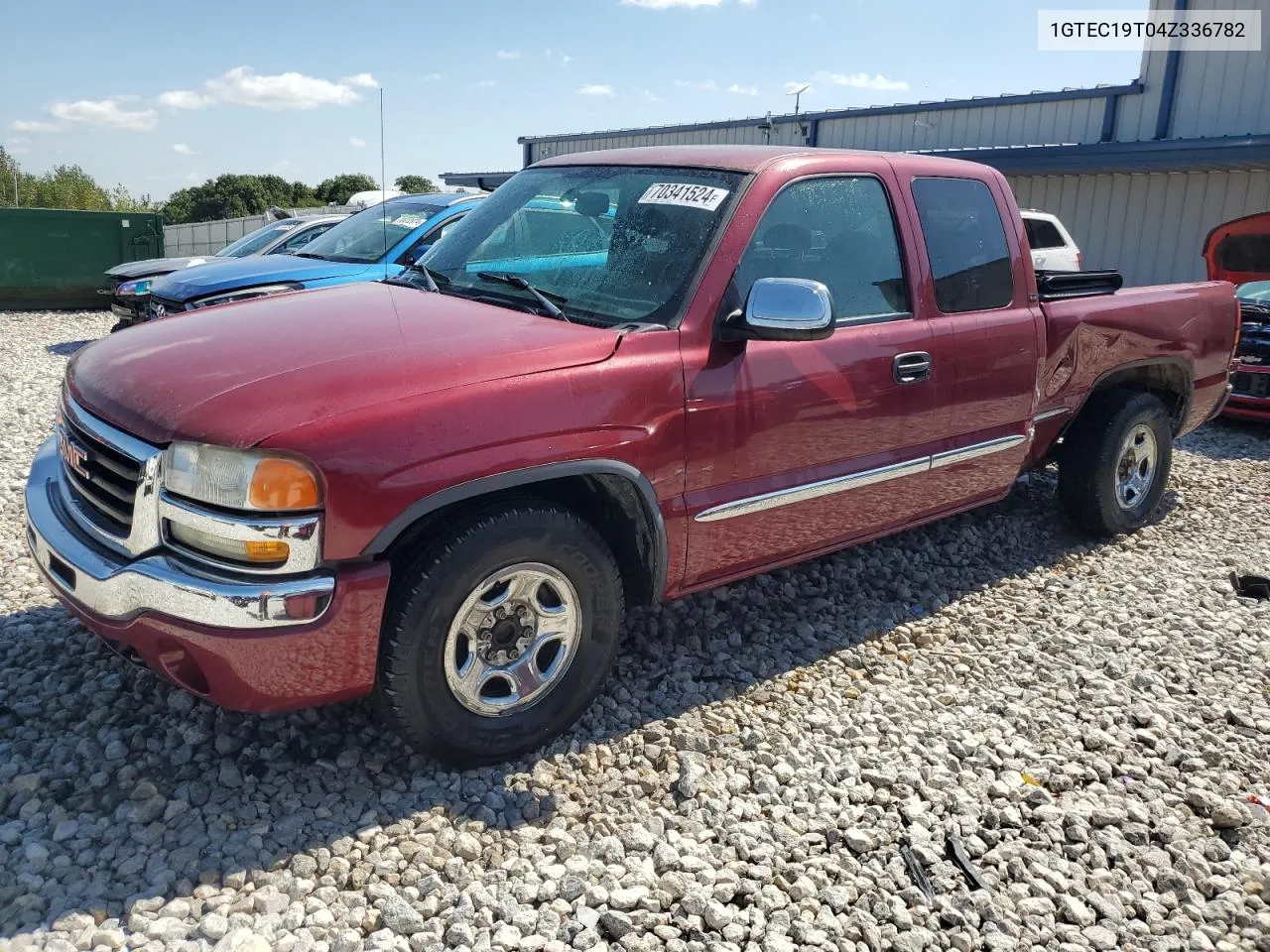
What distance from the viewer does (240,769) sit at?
3.11 m

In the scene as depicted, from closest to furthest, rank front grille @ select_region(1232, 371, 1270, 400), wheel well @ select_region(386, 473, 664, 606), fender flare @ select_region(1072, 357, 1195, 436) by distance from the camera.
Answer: wheel well @ select_region(386, 473, 664, 606) → fender flare @ select_region(1072, 357, 1195, 436) → front grille @ select_region(1232, 371, 1270, 400)

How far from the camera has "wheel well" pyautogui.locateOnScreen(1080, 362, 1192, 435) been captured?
5395 mm

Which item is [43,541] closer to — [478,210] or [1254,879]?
[478,210]

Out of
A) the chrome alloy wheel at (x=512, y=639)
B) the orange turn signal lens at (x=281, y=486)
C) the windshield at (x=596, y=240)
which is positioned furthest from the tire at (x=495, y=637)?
the windshield at (x=596, y=240)

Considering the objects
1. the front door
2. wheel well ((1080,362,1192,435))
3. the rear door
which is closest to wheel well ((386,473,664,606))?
the front door

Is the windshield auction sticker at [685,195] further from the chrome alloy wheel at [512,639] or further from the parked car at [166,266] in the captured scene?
the parked car at [166,266]

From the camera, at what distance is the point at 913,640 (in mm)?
4324

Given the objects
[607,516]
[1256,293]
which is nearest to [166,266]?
[607,516]

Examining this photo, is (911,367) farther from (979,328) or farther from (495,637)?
(495,637)

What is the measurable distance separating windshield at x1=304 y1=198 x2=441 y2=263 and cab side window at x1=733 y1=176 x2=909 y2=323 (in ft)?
17.2

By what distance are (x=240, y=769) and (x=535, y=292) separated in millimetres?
1837

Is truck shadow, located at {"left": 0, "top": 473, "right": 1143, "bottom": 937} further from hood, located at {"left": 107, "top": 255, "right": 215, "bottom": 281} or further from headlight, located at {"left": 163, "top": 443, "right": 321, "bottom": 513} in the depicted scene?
hood, located at {"left": 107, "top": 255, "right": 215, "bottom": 281}

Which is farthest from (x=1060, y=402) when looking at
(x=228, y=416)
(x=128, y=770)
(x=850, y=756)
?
(x=128, y=770)

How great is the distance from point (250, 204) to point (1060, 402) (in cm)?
5961
